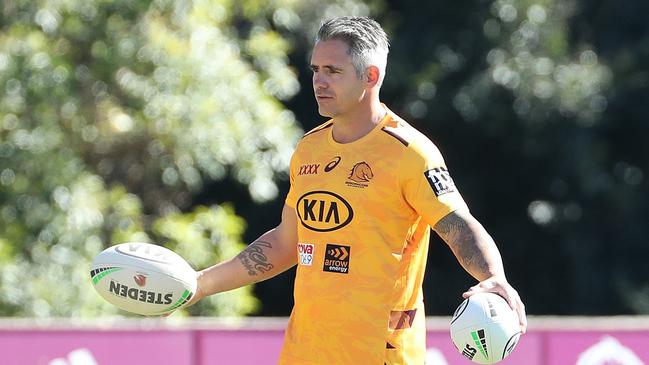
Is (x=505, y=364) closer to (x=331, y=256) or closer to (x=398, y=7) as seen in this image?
(x=331, y=256)

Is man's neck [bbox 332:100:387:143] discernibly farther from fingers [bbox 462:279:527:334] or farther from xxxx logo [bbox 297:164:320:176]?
fingers [bbox 462:279:527:334]

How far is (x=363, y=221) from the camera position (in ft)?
15.0

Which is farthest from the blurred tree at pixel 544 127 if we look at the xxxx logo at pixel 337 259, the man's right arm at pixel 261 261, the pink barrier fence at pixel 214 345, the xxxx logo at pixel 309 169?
the xxxx logo at pixel 337 259

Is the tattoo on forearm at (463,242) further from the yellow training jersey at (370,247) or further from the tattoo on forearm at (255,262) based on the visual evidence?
the tattoo on forearm at (255,262)

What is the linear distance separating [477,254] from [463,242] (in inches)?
2.7

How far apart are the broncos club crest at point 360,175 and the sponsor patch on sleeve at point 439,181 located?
200 millimetres

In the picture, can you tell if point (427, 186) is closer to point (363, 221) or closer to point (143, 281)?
point (363, 221)

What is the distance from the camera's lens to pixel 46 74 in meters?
10.0

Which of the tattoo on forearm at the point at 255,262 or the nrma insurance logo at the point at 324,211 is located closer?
the nrma insurance logo at the point at 324,211

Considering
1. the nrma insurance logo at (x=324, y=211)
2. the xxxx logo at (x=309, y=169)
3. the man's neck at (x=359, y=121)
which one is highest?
the man's neck at (x=359, y=121)

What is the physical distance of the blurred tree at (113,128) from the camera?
10102 mm


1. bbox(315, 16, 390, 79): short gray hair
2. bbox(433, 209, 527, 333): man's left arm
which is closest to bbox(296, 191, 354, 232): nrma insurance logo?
bbox(433, 209, 527, 333): man's left arm

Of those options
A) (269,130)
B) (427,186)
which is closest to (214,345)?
(269,130)

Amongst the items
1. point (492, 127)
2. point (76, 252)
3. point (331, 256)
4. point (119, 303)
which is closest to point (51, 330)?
point (76, 252)
